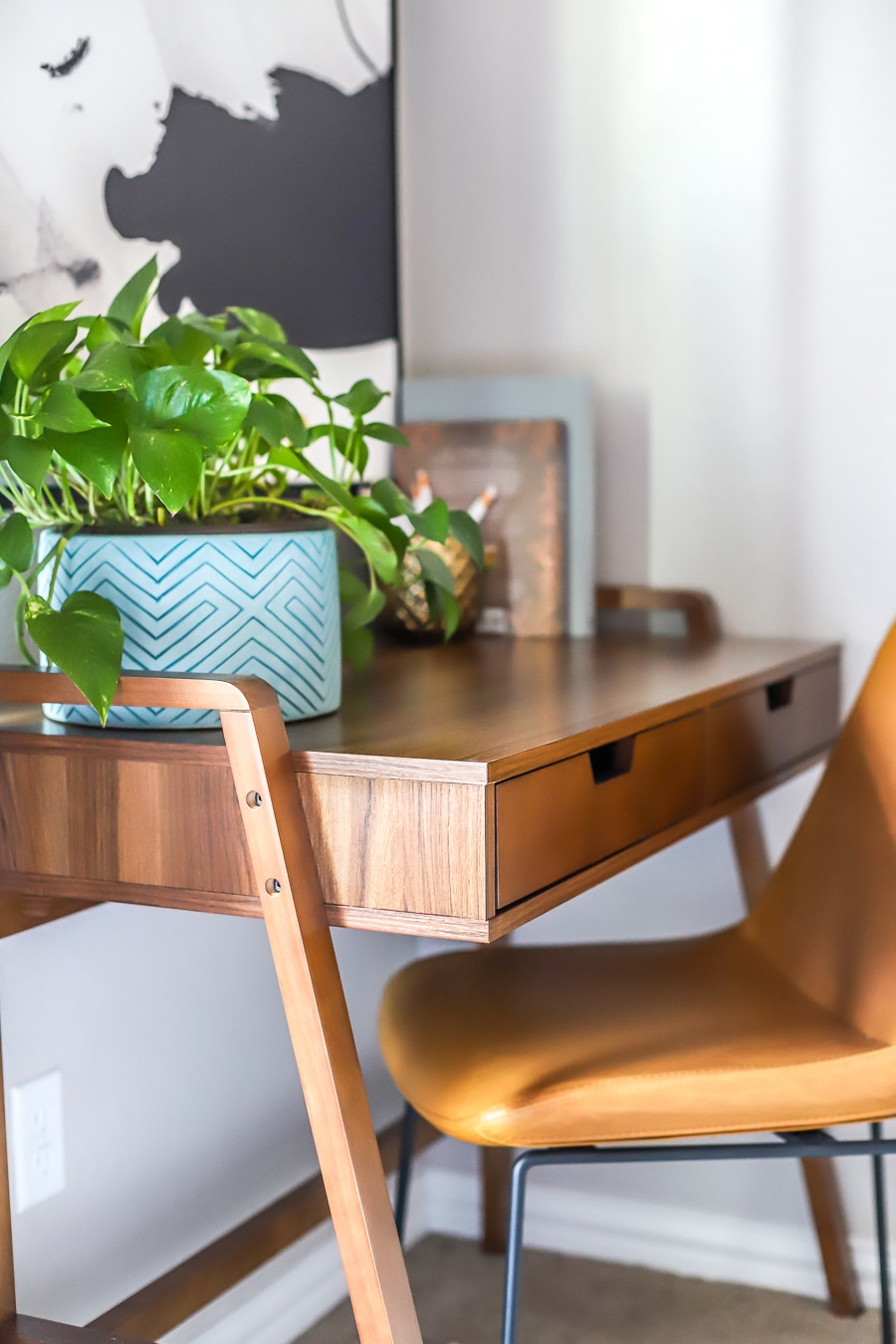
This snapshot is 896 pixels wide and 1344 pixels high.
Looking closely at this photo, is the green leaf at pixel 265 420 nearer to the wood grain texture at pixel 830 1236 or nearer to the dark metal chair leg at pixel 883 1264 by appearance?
the dark metal chair leg at pixel 883 1264

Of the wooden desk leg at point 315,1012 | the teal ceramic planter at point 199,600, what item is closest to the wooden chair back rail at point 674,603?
the teal ceramic planter at point 199,600

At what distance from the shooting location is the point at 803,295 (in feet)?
5.51

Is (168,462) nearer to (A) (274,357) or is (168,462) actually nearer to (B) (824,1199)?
(A) (274,357)

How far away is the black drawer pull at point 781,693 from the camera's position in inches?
59.9

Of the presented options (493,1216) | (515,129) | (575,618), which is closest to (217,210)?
(515,129)

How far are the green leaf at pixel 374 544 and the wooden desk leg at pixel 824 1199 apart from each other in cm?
68

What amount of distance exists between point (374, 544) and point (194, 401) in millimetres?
251

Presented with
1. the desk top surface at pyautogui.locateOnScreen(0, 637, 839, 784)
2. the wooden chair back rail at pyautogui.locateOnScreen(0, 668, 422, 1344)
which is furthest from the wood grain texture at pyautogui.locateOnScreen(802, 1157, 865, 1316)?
the wooden chair back rail at pyautogui.locateOnScreen(0, 668, 422, 1344)

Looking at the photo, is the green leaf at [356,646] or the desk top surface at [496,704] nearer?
the desk top surface at [496,704]

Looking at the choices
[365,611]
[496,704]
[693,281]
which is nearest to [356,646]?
[365,611]

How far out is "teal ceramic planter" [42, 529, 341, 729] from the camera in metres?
1.01

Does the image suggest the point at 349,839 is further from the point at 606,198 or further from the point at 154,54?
the point at 606,198

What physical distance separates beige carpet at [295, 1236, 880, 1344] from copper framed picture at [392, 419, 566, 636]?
2.63ft

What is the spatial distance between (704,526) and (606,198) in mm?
427
